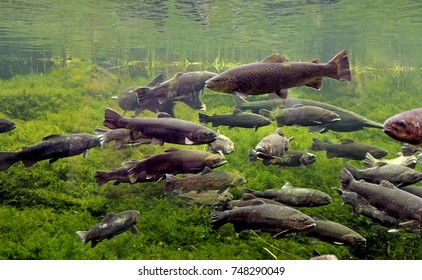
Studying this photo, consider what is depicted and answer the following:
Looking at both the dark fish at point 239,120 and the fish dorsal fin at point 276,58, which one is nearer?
the fish dorsal fin at point 276,58

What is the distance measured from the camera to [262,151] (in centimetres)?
479

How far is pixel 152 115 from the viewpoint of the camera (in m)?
6.45

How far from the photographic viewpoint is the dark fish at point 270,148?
15.8ft

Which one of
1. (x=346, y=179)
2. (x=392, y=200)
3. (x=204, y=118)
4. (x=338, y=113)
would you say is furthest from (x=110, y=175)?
(x=338, y=113)

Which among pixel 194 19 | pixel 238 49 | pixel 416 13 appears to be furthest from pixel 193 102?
pixel 238 49

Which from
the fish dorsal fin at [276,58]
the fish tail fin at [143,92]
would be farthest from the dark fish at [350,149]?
the fish tail fin at [143,92]

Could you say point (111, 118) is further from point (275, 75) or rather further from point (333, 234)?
point (333, 234)

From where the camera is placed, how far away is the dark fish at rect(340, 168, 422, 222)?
3689mm

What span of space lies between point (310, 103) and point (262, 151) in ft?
6.88

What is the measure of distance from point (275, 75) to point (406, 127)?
1.42m

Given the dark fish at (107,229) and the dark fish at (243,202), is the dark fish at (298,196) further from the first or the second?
the dark fish at (107,229)

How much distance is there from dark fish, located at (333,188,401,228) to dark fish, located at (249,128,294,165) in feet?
3.52

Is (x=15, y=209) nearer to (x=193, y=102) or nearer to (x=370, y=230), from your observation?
(x=193, y=102)

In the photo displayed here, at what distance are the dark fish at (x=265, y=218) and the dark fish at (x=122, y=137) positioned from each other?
1248mm
